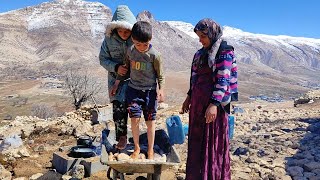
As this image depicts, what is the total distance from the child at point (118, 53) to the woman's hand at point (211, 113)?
→ 93 cm

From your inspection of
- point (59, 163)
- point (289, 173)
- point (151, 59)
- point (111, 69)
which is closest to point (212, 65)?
point (151, 59)

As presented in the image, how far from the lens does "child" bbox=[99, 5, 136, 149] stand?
130 inches

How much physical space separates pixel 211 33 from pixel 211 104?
54cm

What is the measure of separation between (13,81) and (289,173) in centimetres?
6835

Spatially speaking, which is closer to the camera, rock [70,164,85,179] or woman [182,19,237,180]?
woman [182,19,237,180]

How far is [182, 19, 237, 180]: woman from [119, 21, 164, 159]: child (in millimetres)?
337

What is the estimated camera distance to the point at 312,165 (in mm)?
4688

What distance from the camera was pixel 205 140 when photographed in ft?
9.35

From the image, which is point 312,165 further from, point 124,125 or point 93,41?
point 93,41

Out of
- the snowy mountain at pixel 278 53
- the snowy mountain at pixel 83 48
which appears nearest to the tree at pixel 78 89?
the snowy mountain at pixel 83 48

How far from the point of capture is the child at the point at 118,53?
10.8ft

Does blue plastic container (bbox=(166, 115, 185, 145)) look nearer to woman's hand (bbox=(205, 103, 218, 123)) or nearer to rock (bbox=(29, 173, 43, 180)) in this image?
woman's hand (bbox=(205, 103, 218, 123))

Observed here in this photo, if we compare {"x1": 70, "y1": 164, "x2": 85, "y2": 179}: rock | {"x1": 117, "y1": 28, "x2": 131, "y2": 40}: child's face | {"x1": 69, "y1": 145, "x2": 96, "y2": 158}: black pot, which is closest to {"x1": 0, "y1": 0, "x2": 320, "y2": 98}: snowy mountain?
{"x1": 69, "y1": 145, "x2": 96, "y2": 158}: black pot

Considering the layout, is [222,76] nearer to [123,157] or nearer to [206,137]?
[206,137]
